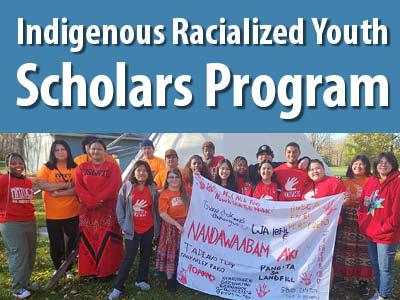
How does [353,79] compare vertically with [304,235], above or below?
above

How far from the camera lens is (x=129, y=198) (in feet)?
17.0

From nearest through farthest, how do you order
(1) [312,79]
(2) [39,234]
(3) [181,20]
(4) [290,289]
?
(4) [290,289] < (3) [181,20] < (1) [312,79] < (2) [39,234]

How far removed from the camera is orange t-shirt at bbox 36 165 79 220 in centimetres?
559

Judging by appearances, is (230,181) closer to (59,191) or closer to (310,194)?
(310,194)

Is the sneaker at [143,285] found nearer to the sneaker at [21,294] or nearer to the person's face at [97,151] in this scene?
the sneaker at [21,294]

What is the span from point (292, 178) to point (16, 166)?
3.27 metres

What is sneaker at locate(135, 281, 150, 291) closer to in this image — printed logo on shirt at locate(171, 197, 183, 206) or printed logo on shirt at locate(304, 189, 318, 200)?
printed logo on shirt at locate(171, 197, 183, 206)

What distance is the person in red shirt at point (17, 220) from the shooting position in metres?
5.08

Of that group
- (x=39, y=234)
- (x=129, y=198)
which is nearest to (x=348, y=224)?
(x=129, y=198)

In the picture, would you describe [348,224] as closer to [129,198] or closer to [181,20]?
[129,198]

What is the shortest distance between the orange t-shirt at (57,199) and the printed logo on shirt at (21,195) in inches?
14.3

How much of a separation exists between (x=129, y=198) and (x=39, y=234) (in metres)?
5.26

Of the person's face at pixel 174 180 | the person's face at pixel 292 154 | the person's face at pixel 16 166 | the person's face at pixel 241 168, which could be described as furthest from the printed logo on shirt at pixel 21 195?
the person's face at pixel 292 154

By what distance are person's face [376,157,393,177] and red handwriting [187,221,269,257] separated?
1524 millimetres
